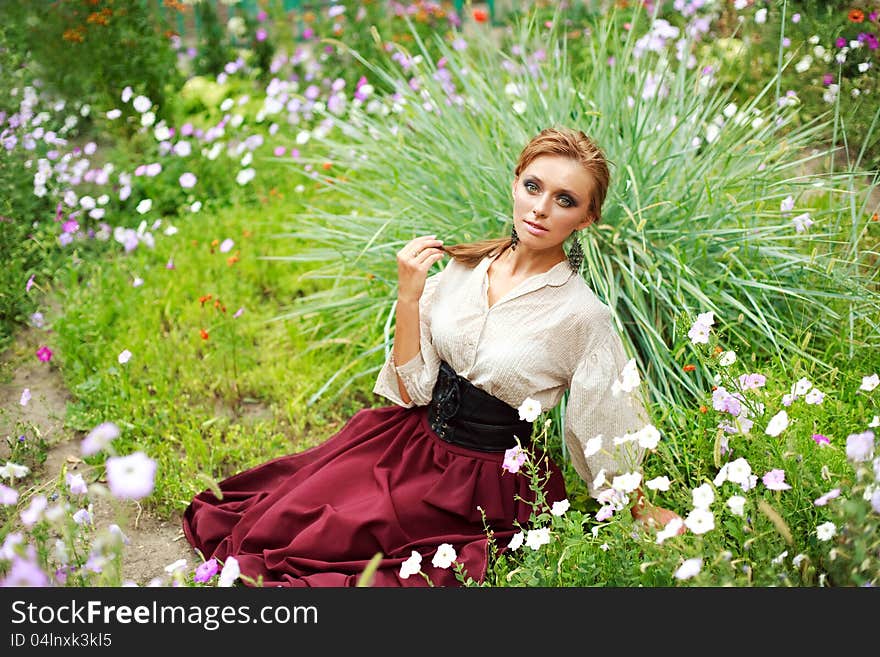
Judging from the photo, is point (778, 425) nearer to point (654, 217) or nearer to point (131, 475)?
point (131, 475)

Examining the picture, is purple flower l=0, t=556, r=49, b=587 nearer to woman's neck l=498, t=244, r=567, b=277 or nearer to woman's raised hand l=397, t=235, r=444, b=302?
woman's raised hand l=397, t=235, r=444, b=302

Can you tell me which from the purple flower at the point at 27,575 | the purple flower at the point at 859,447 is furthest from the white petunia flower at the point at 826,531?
the purple flower at the point at 27,575

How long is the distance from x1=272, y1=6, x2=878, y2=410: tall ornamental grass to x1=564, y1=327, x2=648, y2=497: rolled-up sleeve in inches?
16.5

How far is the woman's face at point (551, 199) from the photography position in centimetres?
208

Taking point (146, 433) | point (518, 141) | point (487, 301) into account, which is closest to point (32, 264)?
point (146, 433)

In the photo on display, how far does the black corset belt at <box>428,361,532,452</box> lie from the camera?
224cm

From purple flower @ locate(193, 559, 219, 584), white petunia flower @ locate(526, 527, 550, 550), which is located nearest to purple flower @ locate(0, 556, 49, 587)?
purple flower @ locate(193, 559, 219, 584)

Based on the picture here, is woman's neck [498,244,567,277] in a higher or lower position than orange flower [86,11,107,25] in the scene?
lower

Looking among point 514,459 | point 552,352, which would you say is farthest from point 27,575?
point 552,352

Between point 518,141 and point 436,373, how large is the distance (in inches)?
41.2

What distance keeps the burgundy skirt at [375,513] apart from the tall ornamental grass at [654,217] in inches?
21.3

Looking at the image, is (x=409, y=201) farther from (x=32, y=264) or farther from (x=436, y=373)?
(x=32, y=264)

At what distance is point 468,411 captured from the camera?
2.26 m

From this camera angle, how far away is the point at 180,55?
5.54m
